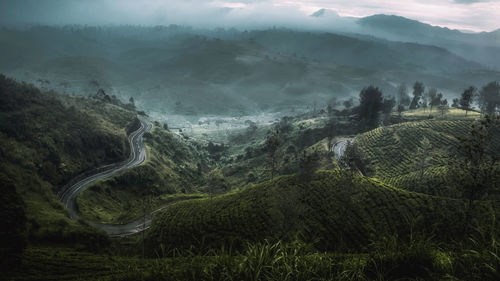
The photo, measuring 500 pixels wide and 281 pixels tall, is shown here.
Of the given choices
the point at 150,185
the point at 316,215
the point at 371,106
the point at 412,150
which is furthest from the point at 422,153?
the point at 150,185

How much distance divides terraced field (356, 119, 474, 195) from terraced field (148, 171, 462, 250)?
2065cm

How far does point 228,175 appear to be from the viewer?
13550 cm

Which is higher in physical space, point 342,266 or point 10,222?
point 342,266

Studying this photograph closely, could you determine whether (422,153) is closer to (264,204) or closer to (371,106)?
(264,204)

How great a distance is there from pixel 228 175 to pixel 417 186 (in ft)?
272

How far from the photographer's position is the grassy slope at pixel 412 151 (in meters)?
72.3

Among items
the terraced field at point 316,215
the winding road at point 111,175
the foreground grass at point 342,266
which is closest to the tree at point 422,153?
the terraced field at point 316,215

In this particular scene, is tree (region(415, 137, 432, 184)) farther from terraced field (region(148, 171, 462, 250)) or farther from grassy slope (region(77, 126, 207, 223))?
grassy slope (region(77, 126, 207, 223))

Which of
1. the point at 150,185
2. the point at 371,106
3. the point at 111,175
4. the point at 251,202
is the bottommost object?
the point at 150,185

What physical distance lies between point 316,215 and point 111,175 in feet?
243

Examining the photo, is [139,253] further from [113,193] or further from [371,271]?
[371,271]

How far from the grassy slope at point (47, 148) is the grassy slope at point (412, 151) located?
243 ft

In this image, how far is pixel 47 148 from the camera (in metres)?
89.6

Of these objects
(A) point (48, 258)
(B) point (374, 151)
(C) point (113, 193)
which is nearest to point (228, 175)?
(C) point (113, 193)
